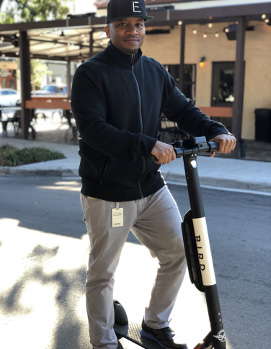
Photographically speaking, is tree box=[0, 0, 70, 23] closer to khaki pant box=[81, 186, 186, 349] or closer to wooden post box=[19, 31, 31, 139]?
wooden post box=[19, 31, 31, 139]

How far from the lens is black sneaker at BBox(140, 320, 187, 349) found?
2.88 metres

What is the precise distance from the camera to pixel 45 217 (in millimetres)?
6270

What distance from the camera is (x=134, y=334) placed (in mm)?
3111

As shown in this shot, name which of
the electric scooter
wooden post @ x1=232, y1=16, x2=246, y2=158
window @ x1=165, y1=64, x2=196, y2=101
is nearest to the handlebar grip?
the electric scooter

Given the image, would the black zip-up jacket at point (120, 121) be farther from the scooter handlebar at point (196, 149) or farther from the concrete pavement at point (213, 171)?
the concrete pavement at point (213, 171)

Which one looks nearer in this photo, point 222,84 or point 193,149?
point 193,149

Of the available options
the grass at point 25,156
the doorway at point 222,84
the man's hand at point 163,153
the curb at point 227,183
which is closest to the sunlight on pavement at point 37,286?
the man's hand at point 163,153

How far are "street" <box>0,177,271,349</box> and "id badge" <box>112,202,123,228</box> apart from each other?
99 centimetres

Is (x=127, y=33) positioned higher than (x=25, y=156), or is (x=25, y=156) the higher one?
(x=127, y=33)

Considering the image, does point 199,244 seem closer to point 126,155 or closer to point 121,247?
point 121,247

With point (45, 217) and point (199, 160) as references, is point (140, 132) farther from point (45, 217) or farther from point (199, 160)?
point (199, 160)

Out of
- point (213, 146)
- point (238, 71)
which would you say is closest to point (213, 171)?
point (238, 71)

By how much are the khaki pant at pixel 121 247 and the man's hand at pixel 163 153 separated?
1.60ft

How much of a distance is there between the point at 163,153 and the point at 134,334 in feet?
4.78
